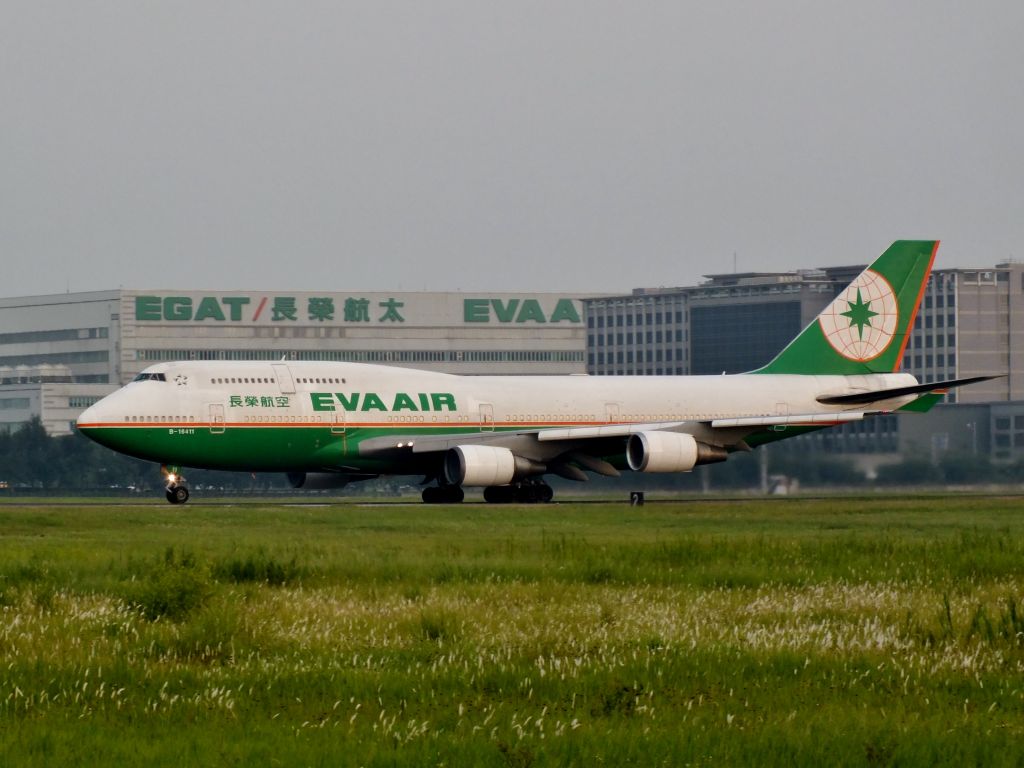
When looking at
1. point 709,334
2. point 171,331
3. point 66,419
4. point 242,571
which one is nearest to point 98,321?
point 171,331

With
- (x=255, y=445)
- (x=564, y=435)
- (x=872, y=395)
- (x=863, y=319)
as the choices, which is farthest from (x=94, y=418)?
(x=863, y=319)

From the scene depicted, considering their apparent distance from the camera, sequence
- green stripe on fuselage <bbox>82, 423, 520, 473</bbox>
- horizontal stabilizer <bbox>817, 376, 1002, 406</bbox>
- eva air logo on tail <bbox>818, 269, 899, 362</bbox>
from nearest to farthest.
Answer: green stripe on fuselage <bbox>82, 423, 520, 473</bbox> < horizontal stabilizer <bbox>817, 376, 1002, 406</bbox> < eva air logo on tail <bbox>818, 269, 899, 362</bbox>

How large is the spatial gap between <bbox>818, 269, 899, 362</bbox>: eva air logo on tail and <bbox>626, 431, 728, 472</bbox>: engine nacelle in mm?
9637

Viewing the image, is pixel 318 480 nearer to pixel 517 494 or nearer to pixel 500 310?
pixel 517 494

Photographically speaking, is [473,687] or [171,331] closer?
[473,687]

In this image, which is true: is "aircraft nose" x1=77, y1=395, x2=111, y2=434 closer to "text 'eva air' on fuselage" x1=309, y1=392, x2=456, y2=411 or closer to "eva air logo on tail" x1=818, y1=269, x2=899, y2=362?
"text 'eva air' on fuselage" x1=309, y1=392, x2=456, y2=411

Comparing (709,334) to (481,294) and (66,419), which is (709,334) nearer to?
(481,294)

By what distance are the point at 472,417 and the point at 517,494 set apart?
9.81 ft

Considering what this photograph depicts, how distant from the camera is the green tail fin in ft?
197

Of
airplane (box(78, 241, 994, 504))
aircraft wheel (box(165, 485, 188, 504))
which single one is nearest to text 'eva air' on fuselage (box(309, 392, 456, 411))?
airplane (box(78, 241, 994, 504))

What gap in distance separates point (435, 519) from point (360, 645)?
25.9m

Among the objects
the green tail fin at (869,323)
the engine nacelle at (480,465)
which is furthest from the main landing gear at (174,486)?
the green tail fin at (869,323)

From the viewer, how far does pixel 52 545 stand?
29703 mm

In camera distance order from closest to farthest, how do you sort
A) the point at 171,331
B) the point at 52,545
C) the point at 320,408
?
the point at 52,545
the point at 320,408
the point at 171,331
